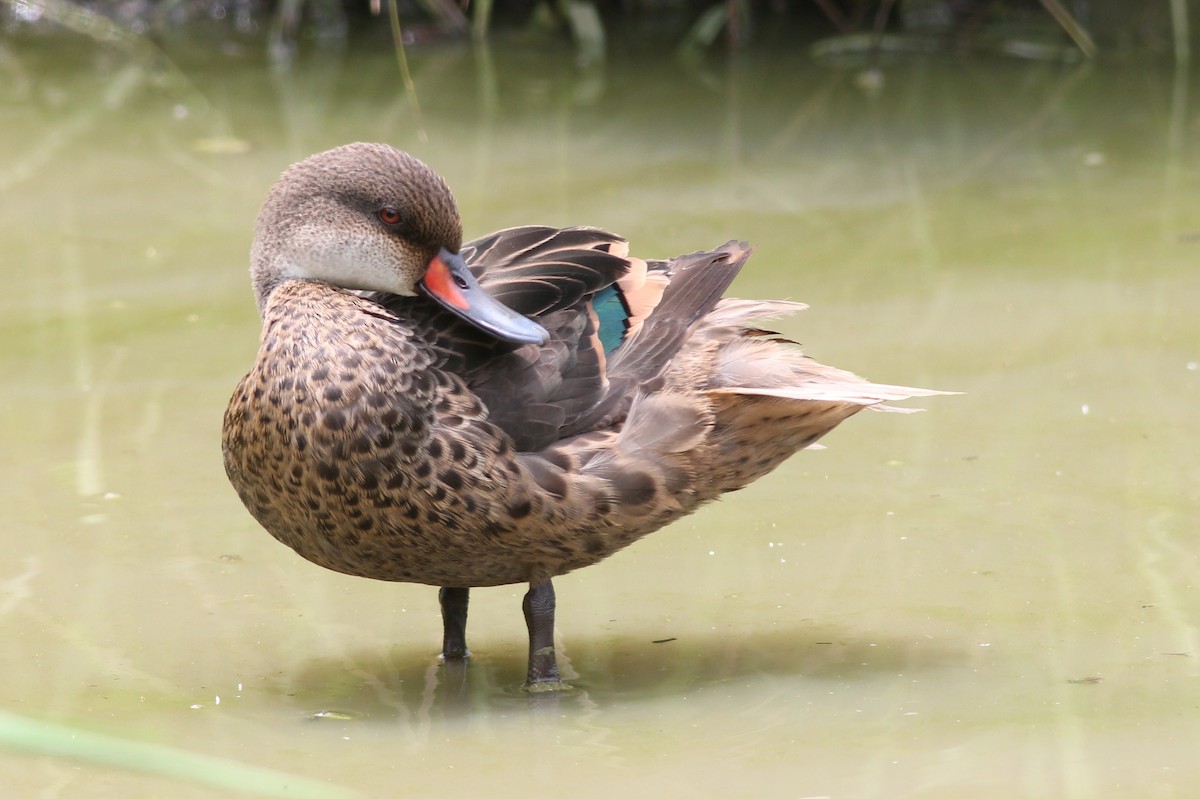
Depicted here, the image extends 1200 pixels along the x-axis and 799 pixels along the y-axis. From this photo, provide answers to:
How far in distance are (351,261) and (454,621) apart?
736mm

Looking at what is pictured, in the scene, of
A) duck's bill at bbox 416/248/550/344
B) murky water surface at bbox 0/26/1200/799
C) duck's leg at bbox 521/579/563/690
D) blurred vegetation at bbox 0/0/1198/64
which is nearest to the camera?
murky water surface at bbox 0/26/1200/799

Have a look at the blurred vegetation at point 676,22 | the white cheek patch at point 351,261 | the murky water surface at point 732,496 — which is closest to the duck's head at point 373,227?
the white cheek patch at point 351,261

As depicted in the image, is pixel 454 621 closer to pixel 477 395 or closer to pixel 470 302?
pixel 477 395

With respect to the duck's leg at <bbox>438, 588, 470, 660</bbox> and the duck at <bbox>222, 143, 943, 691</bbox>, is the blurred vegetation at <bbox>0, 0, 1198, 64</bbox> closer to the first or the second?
the duck at <bbox>222, 143, 943, 691</bbox>

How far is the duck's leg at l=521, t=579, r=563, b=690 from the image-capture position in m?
3.11

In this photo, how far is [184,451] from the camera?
13.6ft

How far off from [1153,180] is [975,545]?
2884mm

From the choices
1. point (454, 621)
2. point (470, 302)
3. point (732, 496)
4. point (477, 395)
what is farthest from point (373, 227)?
point (732, 496)

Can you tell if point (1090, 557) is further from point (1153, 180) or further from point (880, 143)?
point (880, 143)

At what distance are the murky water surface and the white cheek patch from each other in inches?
28.9

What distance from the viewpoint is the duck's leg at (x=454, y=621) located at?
3.27 metres

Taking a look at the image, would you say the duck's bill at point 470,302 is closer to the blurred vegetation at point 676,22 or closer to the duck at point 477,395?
the duck at point 477,395

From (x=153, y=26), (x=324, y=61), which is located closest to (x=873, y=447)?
(x=324, y=61)

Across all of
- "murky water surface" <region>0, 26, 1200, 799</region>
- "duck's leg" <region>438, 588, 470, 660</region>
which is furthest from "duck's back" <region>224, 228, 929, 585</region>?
"murky water surface" <region>0, 26, 1200, 799</region>
